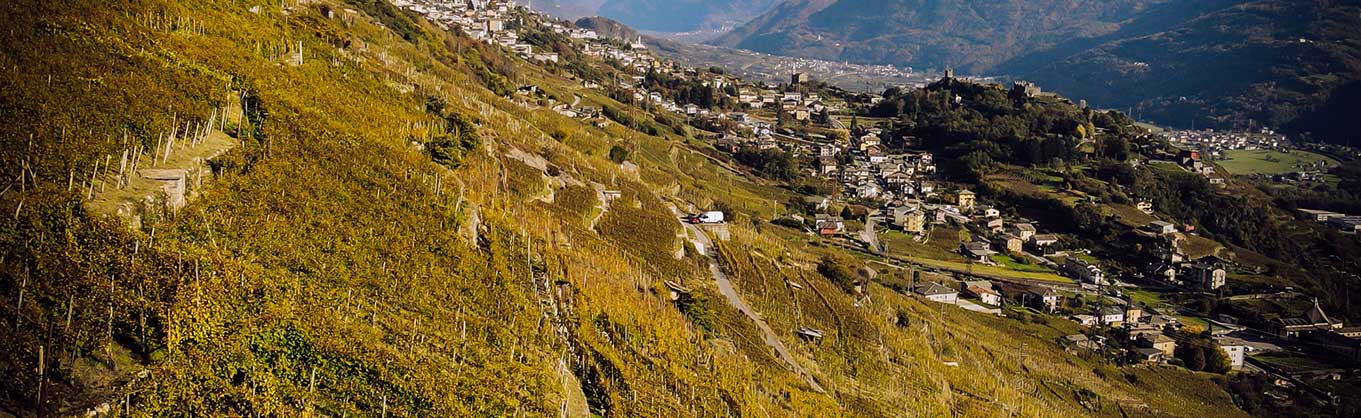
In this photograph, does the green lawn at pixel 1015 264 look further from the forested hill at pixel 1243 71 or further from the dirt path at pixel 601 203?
the forested hill at pixel 1243 71

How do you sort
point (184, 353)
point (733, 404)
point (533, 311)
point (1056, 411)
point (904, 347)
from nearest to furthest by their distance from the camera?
point (184, 353) → point (533, 311) → point (733, 404) → point (904, 347) → point (1056, 411)

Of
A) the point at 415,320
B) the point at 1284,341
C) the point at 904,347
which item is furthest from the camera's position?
the point at 1284,341

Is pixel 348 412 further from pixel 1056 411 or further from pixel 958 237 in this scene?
pixel 958 237

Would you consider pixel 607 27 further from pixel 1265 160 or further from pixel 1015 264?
pixel 1015 264

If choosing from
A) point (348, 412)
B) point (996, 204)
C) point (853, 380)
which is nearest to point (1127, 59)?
point (996, 204)

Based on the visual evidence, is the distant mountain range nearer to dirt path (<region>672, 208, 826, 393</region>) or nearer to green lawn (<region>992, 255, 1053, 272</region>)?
green lawn (<region>992, 255, 1053, 272</region>)

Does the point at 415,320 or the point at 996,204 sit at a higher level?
the point at 415,320
